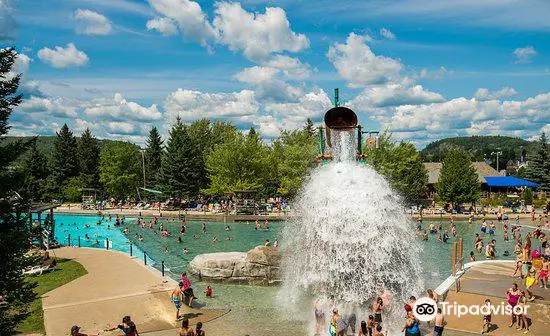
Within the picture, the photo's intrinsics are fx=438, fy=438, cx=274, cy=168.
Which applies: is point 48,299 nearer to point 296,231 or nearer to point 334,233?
point 296,231

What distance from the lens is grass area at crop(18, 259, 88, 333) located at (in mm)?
16031

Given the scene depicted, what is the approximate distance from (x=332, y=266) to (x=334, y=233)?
1243 mm

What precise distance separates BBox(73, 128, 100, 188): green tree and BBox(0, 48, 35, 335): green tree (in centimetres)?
6757

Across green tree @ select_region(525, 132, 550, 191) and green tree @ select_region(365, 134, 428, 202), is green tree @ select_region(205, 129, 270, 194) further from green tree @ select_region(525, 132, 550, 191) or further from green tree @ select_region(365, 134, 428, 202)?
green tree @ select_region(525, 132, 550, 191)

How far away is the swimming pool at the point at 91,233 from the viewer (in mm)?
39800

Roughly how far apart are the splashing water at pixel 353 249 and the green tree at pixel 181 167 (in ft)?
163

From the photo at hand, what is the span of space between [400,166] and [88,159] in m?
54.6

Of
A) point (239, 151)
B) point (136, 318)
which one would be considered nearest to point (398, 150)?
point (239, 151)

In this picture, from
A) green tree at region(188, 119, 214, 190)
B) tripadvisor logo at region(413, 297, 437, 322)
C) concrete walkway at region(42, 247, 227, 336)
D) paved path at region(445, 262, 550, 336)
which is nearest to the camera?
tripadvisor logo at region(413, 297, 437, 322)

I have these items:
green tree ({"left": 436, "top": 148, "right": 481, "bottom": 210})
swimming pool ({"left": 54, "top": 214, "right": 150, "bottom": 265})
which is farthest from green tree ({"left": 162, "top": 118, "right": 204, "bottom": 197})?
green tree ({"left": 436, "top": 148, "right": 481, "bottom": 210})

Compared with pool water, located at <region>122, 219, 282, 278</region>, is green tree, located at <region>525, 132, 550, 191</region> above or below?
above

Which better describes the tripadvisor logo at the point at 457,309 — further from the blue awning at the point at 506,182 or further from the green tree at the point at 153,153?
the green tree at the point at 153,153

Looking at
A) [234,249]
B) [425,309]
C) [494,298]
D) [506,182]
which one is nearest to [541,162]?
[506,182]

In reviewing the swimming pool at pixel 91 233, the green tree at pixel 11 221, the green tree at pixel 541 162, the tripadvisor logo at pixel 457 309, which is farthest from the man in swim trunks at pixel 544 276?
the green tree at pixel 541 162
